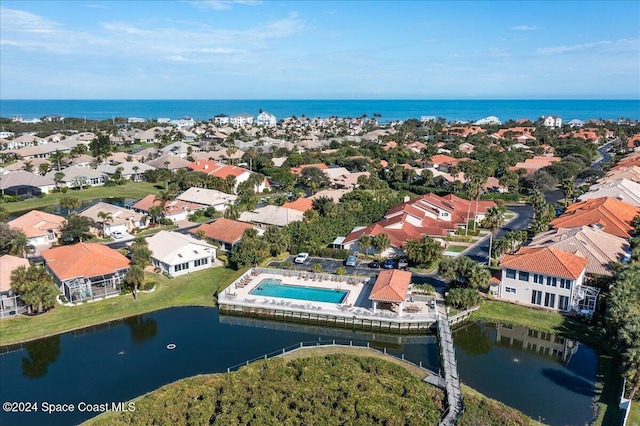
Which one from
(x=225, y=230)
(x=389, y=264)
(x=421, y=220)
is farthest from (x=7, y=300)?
(x=421, y=220)

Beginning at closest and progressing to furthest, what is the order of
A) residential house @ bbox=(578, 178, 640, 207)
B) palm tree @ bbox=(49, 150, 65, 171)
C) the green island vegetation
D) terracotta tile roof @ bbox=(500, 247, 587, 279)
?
1. the green island vegetation
2. terracotta tile roof @ bbox=(500, 247, 587, 279)
3. residential house @ bbox=(578, 178, 640, 207)
4. palm tree @ bbox=(49, 150, 65, 171)

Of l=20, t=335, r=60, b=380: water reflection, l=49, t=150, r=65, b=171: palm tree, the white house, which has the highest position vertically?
l=49, t=150, r=65, b=171: palm tree

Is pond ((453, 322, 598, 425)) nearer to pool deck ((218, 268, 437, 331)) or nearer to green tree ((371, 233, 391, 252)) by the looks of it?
pool deck ((218, 268, 437, 331))

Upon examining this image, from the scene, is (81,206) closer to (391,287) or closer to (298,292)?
(298,292)

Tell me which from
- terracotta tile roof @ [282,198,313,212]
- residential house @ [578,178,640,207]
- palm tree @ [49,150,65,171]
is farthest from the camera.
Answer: palm tree @ [49,150,65,171]

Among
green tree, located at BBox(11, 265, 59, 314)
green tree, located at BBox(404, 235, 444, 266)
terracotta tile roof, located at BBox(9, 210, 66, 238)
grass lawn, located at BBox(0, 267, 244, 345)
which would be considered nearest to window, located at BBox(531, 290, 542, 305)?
green tree, located at BBox(404, 235, 444, 266)

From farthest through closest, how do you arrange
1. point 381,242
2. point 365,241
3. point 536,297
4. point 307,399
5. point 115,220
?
point 115,220 < point 365,241 < point 381,242 < point 536,297 < point 307,399
